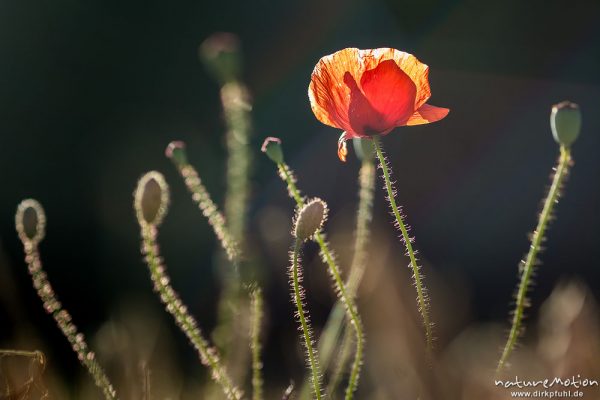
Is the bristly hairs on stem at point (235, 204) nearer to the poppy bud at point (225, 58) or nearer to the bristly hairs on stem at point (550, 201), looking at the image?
the poppy bud at point (225, 58)

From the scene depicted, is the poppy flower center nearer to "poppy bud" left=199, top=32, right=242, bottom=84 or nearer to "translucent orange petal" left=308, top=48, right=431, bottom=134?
"translucent orange petal" left=308, top=48, right=431, bottom=134

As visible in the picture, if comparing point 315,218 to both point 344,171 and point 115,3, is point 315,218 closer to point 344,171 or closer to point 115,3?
point 344,171

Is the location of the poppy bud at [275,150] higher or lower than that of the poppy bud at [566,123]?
higher

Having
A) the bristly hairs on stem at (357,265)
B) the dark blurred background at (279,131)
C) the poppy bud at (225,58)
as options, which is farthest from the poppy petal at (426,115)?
the dark blurred background at (279,131)

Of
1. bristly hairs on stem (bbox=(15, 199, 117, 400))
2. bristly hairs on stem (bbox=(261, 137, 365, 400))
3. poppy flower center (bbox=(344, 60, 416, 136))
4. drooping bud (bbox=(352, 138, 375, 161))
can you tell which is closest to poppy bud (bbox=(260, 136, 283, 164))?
bristly hairs on stem (bbox=(261, 137, 365, 400))

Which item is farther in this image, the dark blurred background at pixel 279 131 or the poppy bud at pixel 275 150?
the dark blurred background at pixel 279 131

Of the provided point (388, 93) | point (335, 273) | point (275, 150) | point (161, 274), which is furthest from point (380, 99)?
point (161, 274)

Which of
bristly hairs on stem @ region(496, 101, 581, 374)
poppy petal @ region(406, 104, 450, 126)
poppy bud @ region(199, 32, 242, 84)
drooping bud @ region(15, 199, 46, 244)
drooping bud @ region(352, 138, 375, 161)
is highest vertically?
poppy bud @ region(199, 32, 242, 84)
